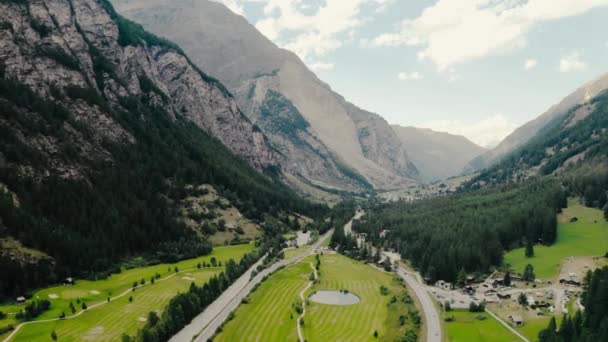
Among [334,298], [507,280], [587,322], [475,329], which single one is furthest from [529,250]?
[587,322]

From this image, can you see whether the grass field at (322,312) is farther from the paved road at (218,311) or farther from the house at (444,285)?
the house at (444,285)

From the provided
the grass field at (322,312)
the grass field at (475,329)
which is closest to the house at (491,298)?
the grass field at (475,329)

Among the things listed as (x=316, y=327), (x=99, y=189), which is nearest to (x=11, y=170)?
(x=99, y=189)

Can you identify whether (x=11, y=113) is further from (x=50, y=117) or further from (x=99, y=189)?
(x=99, y=189)

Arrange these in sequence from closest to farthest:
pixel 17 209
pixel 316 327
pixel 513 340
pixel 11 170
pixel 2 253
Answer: pixel 513 340 → pixel 316 327 → pixel 2 253 → pixel 17 209 → pixel 11 170

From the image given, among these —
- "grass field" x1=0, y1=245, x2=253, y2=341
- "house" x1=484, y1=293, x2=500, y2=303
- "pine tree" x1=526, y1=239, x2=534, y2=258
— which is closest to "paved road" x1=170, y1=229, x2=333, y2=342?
"grass field" x1=0, y1=245, x2=253, y2=341

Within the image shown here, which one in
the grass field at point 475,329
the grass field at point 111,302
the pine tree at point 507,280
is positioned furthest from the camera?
the pine tree at point 507,280

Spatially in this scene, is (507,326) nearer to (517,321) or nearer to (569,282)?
(517,321)
